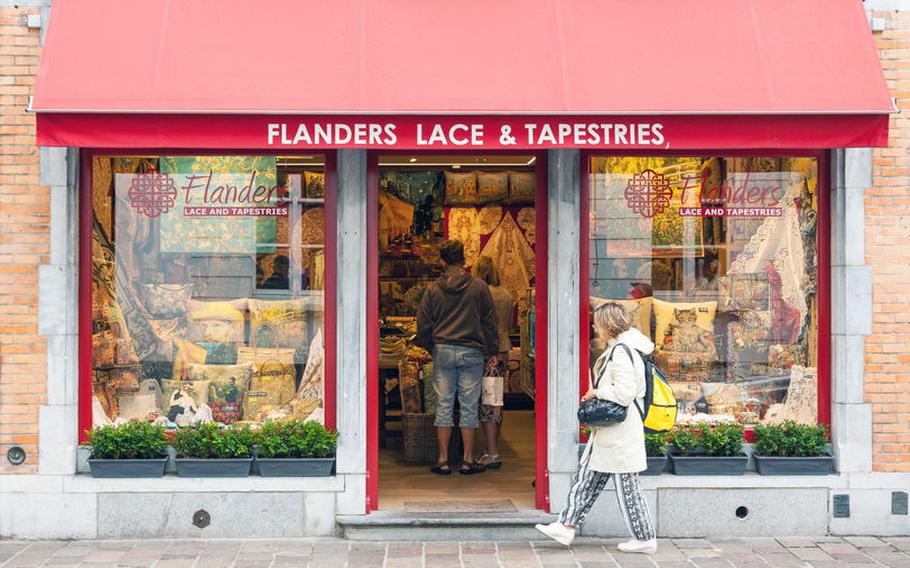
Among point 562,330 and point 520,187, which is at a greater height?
point 520,187

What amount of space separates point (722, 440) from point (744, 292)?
126 cm

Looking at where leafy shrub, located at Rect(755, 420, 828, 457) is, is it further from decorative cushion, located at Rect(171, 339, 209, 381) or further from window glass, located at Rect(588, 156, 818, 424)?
decorative cushion, located at Rect(171, 339, 209, 381)

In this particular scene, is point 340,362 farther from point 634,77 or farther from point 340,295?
point 634,77

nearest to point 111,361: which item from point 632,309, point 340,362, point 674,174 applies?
point 340,362

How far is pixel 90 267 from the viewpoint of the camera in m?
8.12

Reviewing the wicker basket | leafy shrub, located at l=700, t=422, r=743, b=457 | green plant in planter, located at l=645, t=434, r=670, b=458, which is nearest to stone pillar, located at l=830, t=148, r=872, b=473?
leafy shrub, located at l=700, t=422, r=743, b=457

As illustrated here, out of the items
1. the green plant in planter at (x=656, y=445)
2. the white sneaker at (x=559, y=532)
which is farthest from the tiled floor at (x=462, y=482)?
the green plant in planter at (x=656, y=445)

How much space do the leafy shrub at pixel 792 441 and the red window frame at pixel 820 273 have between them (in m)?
0.19

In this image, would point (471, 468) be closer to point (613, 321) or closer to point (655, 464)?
point (655, 464)

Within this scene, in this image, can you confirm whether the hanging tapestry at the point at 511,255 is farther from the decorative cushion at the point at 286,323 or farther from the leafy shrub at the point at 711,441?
the leafy shrub at the point at 711,441

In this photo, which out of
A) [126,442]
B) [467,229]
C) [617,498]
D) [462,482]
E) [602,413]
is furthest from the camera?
[467,229]

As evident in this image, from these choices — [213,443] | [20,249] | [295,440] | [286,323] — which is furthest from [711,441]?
[20,249]

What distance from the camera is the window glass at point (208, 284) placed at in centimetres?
830

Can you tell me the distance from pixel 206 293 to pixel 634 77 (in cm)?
369
